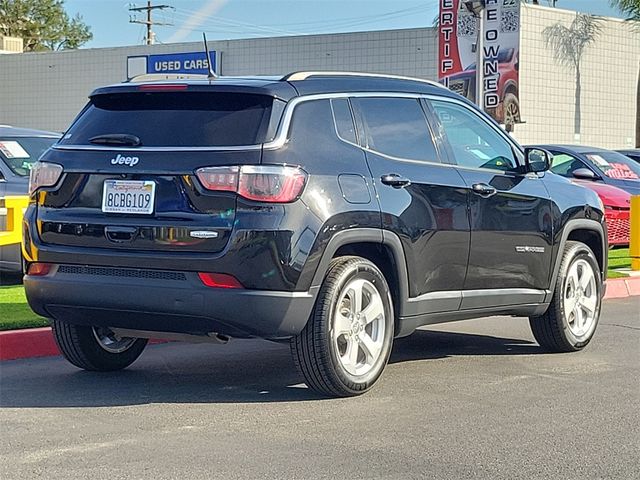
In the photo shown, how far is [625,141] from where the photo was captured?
117 ft

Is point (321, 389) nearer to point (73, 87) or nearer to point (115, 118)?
point (115, 118)

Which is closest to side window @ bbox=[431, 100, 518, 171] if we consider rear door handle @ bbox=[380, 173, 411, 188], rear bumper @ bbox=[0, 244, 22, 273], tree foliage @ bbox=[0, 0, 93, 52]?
rear door handle @ bbox=[380, 173, 411, 188]

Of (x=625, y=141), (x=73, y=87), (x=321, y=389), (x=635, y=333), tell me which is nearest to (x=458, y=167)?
(x=321, y=389)

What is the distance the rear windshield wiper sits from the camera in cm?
620

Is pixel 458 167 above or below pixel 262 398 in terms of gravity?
above

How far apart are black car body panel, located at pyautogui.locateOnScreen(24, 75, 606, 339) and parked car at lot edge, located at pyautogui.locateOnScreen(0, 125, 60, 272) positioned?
4452mm

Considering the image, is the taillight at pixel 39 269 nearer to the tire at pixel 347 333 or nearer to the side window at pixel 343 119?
the tire at pixel 347 333

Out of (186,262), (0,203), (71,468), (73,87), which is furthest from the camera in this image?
(73,87)

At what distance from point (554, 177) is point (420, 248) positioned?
1.95m

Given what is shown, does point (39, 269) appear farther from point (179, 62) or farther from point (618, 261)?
point (179, 62)

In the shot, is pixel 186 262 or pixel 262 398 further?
pixel 262 398

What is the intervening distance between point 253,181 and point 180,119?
69cm

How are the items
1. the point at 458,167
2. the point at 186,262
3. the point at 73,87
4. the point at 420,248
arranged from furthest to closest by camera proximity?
the point at 73,87, the point at 458,167, the point at 420,248, the point at 186,262

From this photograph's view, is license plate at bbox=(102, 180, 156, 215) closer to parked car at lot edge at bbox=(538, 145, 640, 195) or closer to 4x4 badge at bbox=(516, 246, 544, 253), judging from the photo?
4x4 badge at bbox=(516, 246, 544, 253)
